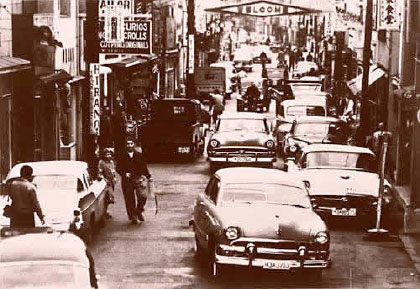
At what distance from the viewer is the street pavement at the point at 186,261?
50.1 feet

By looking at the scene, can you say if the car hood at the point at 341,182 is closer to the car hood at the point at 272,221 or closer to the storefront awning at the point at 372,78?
the car hood at the point at 272,221

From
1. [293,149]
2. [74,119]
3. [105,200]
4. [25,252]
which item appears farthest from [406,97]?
[25,252]

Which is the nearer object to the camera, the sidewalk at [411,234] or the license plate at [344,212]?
the sidewalk at [411,234]

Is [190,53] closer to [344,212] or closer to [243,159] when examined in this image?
[243,159]

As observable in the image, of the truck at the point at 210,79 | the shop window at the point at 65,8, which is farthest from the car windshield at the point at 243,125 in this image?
the truck at the point at 210,79

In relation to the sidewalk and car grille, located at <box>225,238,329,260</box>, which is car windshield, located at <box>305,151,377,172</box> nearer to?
the sidewalk

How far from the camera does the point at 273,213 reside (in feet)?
50.3

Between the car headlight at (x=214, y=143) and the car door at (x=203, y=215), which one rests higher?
the car door at (x=203, y=215)

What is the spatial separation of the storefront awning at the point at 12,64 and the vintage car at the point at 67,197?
4.27 meters

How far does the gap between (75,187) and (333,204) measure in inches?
201

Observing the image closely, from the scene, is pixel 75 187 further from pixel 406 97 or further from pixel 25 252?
pixel 406 97

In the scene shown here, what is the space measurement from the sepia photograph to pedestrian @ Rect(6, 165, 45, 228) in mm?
24

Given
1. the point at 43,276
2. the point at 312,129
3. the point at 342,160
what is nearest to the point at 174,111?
the point at 312,129

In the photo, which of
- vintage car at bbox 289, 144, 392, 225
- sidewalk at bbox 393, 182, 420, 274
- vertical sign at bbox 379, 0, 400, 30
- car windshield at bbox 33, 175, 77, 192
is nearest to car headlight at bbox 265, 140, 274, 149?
vertical sign at bbox 379, 0, 400, 30
